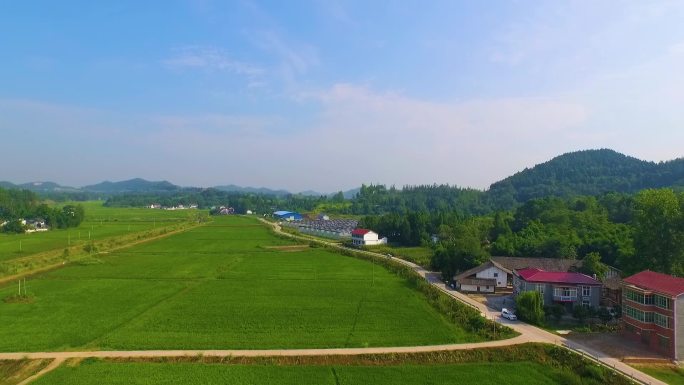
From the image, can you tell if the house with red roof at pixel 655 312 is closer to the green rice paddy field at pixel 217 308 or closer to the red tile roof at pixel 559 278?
the red tile roof at pixel 559 278

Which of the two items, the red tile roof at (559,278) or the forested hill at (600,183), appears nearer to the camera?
the red tile roof at (559,278)

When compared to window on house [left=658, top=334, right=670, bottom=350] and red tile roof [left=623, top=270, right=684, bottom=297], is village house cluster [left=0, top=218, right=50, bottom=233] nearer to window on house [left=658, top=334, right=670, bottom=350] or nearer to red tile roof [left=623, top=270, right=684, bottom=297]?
red tile roof [left=623, top=270, right=684, bottom=297]

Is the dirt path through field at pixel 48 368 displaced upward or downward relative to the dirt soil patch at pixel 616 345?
upward

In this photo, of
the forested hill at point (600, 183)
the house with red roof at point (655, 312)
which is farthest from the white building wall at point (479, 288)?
the forested hill at point (600, 183)

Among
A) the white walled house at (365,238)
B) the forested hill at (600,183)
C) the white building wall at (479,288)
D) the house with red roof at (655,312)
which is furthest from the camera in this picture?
the forested hill at (600,183)

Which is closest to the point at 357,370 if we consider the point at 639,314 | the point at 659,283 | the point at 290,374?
the point at 290,374

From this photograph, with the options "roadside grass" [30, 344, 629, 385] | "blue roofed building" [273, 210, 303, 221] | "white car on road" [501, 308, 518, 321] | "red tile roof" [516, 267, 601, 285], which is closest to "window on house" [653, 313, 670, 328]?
"roadside grass" [30, 344, 629, 385]

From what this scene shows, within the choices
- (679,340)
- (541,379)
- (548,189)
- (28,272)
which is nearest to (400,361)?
(541,379)
